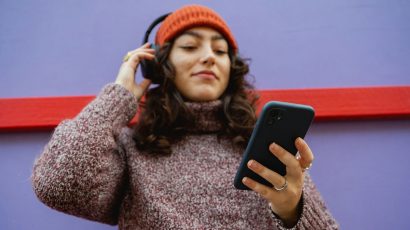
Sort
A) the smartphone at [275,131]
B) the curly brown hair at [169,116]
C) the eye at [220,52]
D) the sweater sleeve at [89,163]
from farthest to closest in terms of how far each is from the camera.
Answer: the eye at [220,52] < the curly brown hair at [169,116] < the sweater sleeve at [89,163] < the smartphone at [275,131]

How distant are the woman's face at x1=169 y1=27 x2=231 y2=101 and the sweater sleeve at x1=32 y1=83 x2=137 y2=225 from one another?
0.49 ft

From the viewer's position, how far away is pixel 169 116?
0.79 m

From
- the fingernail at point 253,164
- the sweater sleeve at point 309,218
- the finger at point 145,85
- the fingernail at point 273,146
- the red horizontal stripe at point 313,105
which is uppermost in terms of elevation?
the fingernail at point 273,146

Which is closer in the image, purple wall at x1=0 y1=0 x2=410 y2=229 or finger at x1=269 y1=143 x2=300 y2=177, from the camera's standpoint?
finger at x1=269 y1=143 x2=300 y2=177

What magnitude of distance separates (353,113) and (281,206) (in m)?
0.53

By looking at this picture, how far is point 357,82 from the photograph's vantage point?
109 cm

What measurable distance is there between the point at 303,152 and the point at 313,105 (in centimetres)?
50

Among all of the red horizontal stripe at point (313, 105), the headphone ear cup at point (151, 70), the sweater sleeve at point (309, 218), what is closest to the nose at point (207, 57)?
the headphone ear cup at point (151, 70)

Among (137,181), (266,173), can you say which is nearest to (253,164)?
(266,173)

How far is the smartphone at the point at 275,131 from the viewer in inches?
20.0

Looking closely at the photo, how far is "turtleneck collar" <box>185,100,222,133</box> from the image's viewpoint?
2.65 ft

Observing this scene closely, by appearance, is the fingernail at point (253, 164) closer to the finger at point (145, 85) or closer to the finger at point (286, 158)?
the finger at point (286, 158)

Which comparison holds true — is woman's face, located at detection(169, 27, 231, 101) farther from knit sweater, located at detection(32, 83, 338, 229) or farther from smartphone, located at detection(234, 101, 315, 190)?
smartphone, located at detection(234, 101, 315, 190)

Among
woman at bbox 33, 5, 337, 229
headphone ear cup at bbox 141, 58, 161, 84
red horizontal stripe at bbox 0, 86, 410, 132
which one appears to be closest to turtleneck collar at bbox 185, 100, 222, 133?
woman at bbox 33, 5, 337, 229
